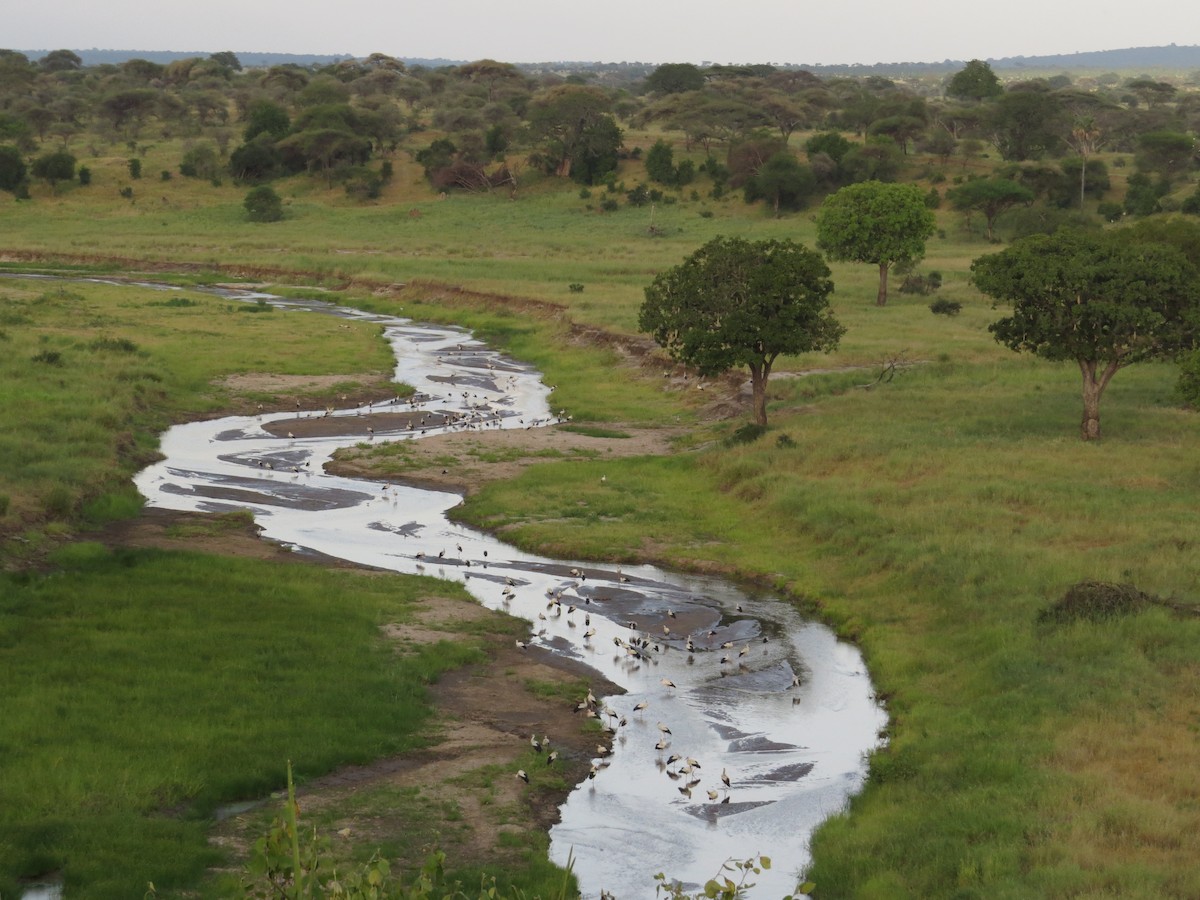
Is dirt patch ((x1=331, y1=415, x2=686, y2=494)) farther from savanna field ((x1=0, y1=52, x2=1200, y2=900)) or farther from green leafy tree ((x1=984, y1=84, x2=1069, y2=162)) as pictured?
green leafy tree ((x1=984, y1=84, x2=1069, y2=162))

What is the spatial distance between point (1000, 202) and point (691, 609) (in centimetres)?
6392

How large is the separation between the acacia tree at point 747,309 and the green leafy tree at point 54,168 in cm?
7939

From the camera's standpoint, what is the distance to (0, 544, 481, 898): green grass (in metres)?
16.8

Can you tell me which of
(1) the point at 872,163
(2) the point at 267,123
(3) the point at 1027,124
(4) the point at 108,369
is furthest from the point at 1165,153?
(4) the point at 108,369

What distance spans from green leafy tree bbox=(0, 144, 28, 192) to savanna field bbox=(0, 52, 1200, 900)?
45557 mm

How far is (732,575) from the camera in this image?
31297 millimetres

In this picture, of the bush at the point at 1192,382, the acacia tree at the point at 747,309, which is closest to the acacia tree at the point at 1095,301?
the bush at the point at 1192,382

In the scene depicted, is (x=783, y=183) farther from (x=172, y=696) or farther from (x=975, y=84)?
(x=172, y=696)

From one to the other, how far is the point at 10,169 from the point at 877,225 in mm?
71141

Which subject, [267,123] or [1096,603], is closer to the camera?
[1096,603]

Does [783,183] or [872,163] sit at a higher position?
[872,163]

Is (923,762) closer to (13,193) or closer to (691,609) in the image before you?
(691,609)

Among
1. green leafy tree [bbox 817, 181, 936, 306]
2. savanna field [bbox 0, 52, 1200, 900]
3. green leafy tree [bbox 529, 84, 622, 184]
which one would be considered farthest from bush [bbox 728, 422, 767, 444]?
green leafy tree [bbox 529, 84, 622, 184]

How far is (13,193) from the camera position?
10794cm
